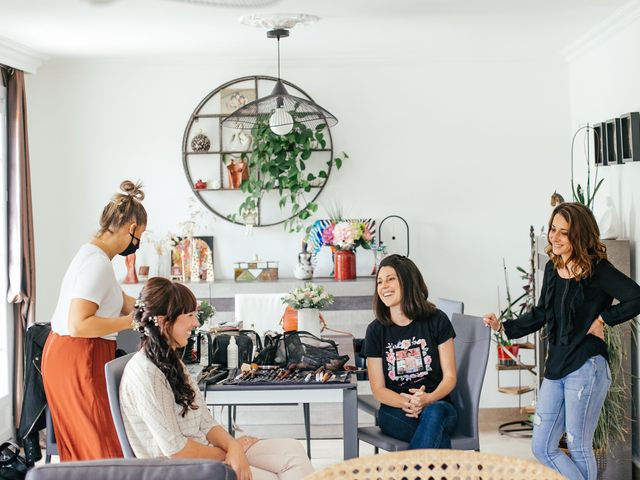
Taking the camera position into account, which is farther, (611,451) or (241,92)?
(241,92)

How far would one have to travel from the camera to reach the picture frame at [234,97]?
19.6 feet

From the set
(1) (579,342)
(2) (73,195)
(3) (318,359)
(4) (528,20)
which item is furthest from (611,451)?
(2) (73,195)

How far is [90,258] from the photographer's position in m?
3.40

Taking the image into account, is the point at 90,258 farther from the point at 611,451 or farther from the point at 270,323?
the point at 611,451

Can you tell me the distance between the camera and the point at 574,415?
3533 millimetres

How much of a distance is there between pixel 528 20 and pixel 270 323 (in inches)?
89.9

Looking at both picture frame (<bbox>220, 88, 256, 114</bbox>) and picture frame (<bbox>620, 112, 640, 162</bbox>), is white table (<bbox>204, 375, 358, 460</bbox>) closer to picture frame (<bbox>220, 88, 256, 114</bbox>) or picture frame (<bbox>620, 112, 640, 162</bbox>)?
picture frame (<bbox>620, 112, 640, 162</bbox>)

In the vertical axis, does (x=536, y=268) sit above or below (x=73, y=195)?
below

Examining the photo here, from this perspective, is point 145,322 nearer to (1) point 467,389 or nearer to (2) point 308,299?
(2) point 308,299

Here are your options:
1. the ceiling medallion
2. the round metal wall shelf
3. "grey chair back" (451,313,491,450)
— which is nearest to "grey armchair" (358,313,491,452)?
"grey chair back" (451,313,491,450)

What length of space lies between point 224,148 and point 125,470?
4.29 m

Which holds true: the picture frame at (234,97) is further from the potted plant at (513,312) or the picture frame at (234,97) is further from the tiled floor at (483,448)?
the tiled floor at (483,448)

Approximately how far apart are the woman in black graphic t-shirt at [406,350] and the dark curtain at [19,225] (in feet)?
8.72

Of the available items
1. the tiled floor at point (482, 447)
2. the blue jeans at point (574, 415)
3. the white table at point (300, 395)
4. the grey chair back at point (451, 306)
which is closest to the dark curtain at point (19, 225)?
the tiled floor at point (482, 447)
